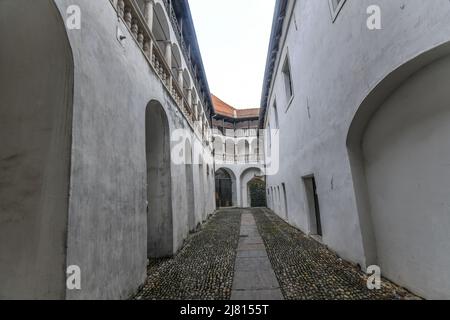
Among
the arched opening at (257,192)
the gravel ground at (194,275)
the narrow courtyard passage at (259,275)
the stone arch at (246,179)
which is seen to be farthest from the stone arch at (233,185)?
the narrow courtyard passage at (259,275)

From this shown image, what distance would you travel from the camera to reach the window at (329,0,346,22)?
3832 millimetres

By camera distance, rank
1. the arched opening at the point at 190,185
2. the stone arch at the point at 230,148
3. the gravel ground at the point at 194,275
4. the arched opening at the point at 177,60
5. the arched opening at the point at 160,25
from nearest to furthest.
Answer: the gravel ground at the point at 194,275 → the arched opening at the point at 160,25 → the arched opening at the point at 177,60 → the arched opening at the point at 190,185 → the stone arch at the point at 230,148

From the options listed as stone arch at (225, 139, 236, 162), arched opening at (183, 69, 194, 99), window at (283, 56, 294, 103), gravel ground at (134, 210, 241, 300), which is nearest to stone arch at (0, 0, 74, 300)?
gravel ground at (134, 210, 241, 300)

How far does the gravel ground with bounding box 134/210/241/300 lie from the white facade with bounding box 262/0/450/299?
2.36 m

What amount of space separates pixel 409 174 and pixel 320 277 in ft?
6.53

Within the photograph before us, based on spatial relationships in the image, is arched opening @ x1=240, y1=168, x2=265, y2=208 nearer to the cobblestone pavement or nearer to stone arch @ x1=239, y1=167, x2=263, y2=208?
stone arch @ x1=239, y1=167, x2=263, y2=208

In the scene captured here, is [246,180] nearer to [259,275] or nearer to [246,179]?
[246,179]

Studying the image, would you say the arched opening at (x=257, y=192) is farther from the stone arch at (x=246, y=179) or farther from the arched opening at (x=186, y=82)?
the arched opening at (x=186, y=82)

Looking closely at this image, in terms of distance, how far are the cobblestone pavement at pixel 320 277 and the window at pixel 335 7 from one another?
4518 millimetres

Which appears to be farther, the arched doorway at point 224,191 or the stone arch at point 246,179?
the stone arch at point 246,179

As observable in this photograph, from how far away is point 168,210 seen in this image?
17.3ft

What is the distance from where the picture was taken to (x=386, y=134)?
3.19 metres

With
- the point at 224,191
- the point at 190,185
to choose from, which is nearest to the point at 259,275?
the point at 190,185

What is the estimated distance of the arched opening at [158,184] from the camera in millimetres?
5098
